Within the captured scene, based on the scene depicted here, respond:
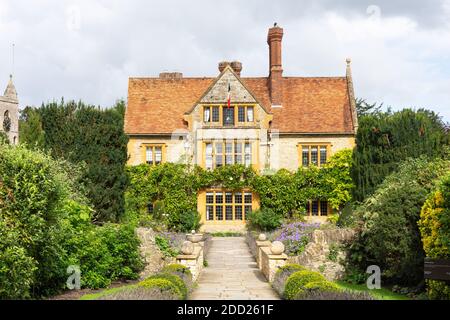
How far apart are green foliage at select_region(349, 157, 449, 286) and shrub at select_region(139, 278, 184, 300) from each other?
615 cm

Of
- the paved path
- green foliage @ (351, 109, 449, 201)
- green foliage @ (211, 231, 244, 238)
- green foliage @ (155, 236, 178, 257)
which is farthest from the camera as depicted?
green foliage @ (211, 231, 244, 238)

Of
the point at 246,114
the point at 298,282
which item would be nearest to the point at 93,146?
the point at 246,114

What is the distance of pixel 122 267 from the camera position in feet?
59.3

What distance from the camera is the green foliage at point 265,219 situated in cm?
3306

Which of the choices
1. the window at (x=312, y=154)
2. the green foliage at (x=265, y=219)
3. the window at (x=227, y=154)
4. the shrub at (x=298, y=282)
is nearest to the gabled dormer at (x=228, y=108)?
the window at (x=227, y=154)

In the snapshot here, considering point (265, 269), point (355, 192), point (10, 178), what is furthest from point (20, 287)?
point (355, 192)

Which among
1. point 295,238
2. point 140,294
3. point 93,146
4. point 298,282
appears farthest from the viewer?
point 93,146

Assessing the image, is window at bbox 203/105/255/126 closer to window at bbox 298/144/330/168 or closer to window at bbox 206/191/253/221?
window at bbox 298/144/330/168

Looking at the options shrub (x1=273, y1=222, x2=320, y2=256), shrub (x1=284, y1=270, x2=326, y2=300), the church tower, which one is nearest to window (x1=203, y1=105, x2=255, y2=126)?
shrub (x1=273, y1=222, x2=320, y2=256)

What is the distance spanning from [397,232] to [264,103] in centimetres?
2193

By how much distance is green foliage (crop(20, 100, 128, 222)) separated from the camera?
25328 mm

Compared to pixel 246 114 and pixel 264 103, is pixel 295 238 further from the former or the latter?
pixel 264 103

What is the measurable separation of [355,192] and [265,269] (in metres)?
12.5

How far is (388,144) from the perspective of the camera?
29.4 m
